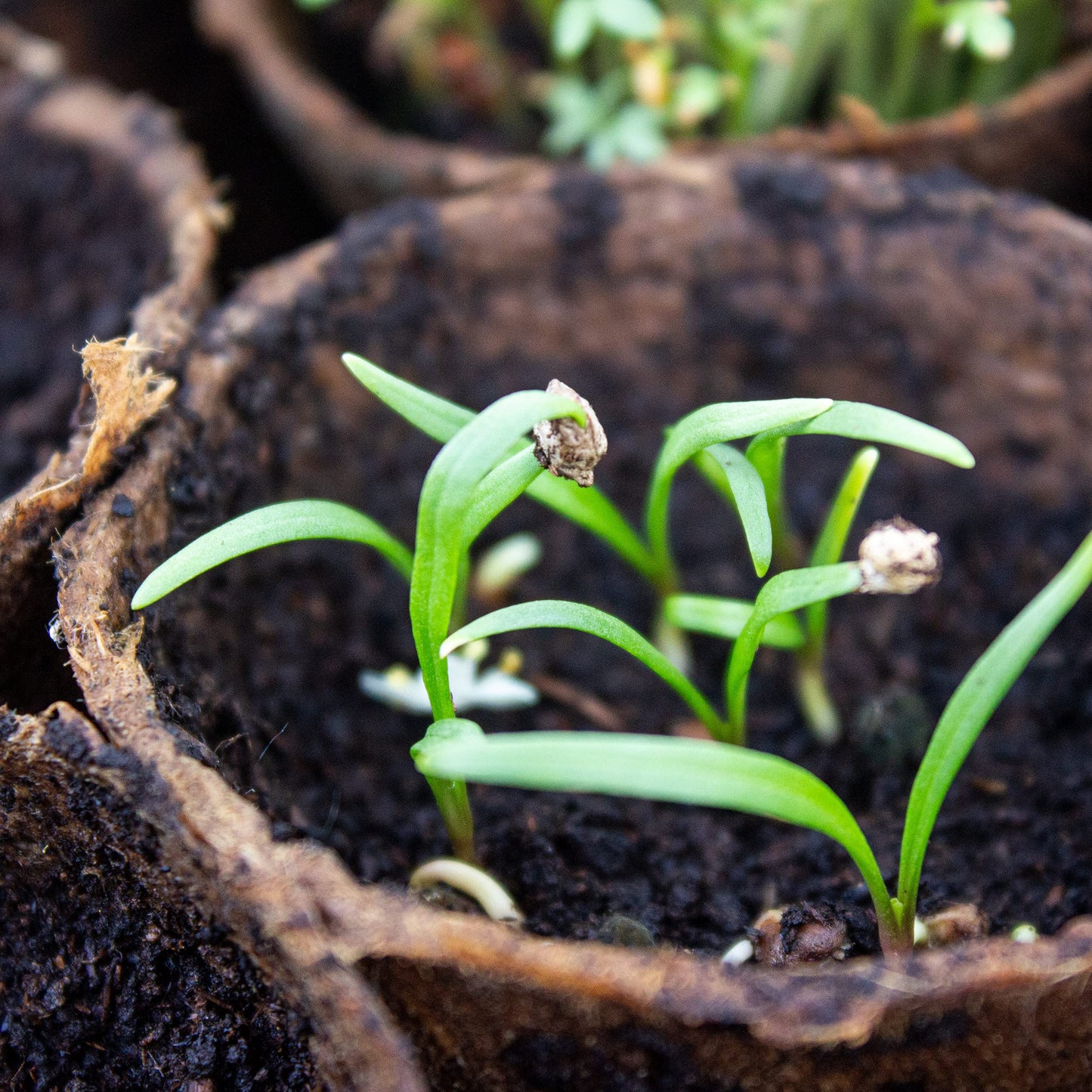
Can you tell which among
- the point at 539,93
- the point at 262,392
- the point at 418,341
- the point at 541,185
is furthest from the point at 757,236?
the point at 539,93

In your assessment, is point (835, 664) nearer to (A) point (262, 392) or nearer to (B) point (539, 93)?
(A) point (262, 392)

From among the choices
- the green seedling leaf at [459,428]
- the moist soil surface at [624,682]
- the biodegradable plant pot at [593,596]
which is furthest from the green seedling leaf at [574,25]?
the green seedling leaf at [459,428]

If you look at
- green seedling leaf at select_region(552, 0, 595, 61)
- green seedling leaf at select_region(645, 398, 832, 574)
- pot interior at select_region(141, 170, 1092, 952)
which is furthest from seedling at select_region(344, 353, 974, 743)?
green seedling leaf at select_region(552, 0, 595, 61)

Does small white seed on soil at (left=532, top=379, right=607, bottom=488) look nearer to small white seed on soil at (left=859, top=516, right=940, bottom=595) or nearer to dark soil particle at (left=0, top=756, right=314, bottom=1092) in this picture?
small white seed on soil at (left=859, top=516, right=940, bottom=595)

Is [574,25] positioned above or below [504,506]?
above

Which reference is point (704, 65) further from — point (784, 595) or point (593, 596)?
point (784, 595)

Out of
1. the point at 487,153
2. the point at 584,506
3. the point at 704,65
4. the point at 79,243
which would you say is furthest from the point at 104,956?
the point at 704,65
